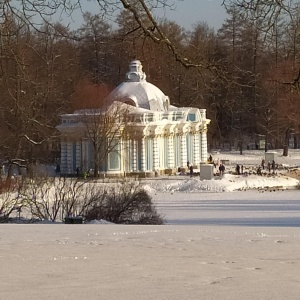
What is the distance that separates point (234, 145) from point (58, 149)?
17.4 m

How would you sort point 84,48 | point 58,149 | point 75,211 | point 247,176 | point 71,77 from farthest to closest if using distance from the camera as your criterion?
point 84,48 < point 71,77 < point 58,149 < point 247,176 < point 75,211

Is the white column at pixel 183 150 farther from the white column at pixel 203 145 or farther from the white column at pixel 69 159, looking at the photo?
the white column at pixel 69 159

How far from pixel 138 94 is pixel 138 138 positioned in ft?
10.4

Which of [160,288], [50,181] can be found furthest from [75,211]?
[160,288]

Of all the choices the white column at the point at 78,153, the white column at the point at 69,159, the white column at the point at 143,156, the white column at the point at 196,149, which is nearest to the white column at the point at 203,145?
the white column at the point at 196,149

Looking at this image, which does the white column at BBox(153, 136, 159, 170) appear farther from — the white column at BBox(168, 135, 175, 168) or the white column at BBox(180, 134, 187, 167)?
the white column at BBox(180, 134, 187, 167)

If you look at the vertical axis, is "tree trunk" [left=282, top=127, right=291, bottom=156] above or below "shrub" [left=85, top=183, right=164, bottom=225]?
above

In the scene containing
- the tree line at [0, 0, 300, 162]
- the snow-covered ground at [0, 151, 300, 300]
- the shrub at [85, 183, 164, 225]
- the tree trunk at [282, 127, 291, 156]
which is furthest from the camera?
the tree trunk at [282, 127, 291, 156]

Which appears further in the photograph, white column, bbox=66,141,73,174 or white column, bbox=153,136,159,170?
white column, bbox=66,141,73,174

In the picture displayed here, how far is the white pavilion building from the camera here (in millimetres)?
39344

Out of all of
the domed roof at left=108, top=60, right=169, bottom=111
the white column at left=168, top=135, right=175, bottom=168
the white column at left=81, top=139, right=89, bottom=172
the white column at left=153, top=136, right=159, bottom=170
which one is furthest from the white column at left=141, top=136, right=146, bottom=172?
the white column at left=81, top=139, right=89, bottom=172

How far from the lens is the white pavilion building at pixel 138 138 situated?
39.3 meters

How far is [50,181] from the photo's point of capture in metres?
23.1

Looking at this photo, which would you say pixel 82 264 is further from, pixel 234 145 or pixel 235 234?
pixel 234 145
